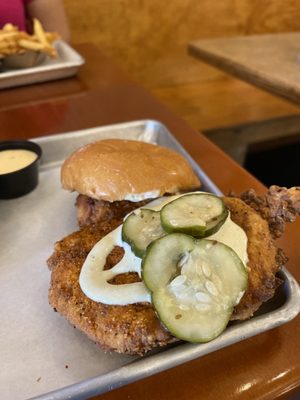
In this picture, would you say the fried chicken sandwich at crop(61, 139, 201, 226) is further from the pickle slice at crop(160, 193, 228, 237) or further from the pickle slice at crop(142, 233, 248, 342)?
the pickle slice at crop(142, 233, 248, 342)

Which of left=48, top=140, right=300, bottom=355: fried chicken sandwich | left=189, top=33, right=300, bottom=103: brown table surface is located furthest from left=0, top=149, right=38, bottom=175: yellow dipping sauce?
left=189, top=33, right=300, bottom=103: brown table surface

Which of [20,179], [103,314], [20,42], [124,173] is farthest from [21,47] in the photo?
[103,314]

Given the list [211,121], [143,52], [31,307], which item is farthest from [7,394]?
[143,52]

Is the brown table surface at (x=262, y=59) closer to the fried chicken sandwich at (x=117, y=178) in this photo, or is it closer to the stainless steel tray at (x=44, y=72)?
the stainless steel tray at (x=44, y=72)

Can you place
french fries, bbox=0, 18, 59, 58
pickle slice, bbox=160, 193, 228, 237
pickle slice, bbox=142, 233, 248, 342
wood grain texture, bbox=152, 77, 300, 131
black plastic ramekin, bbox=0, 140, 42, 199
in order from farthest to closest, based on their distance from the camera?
wood grain texture, bbox=152, 77, 300, 131 → french fries, bbox=0, 18, 59, 58 → black plastic ramekin, bbox=0, 140, 42, 199 → pickle slice, bbox=160, 193, 228, 237 → pickle slice, bbox=142, 233, 248, 342

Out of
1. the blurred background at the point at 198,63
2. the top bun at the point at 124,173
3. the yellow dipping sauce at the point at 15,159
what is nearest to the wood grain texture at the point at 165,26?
the blurred background at the point at 198,63

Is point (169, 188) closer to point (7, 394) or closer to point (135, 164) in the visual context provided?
point (135, 164)
